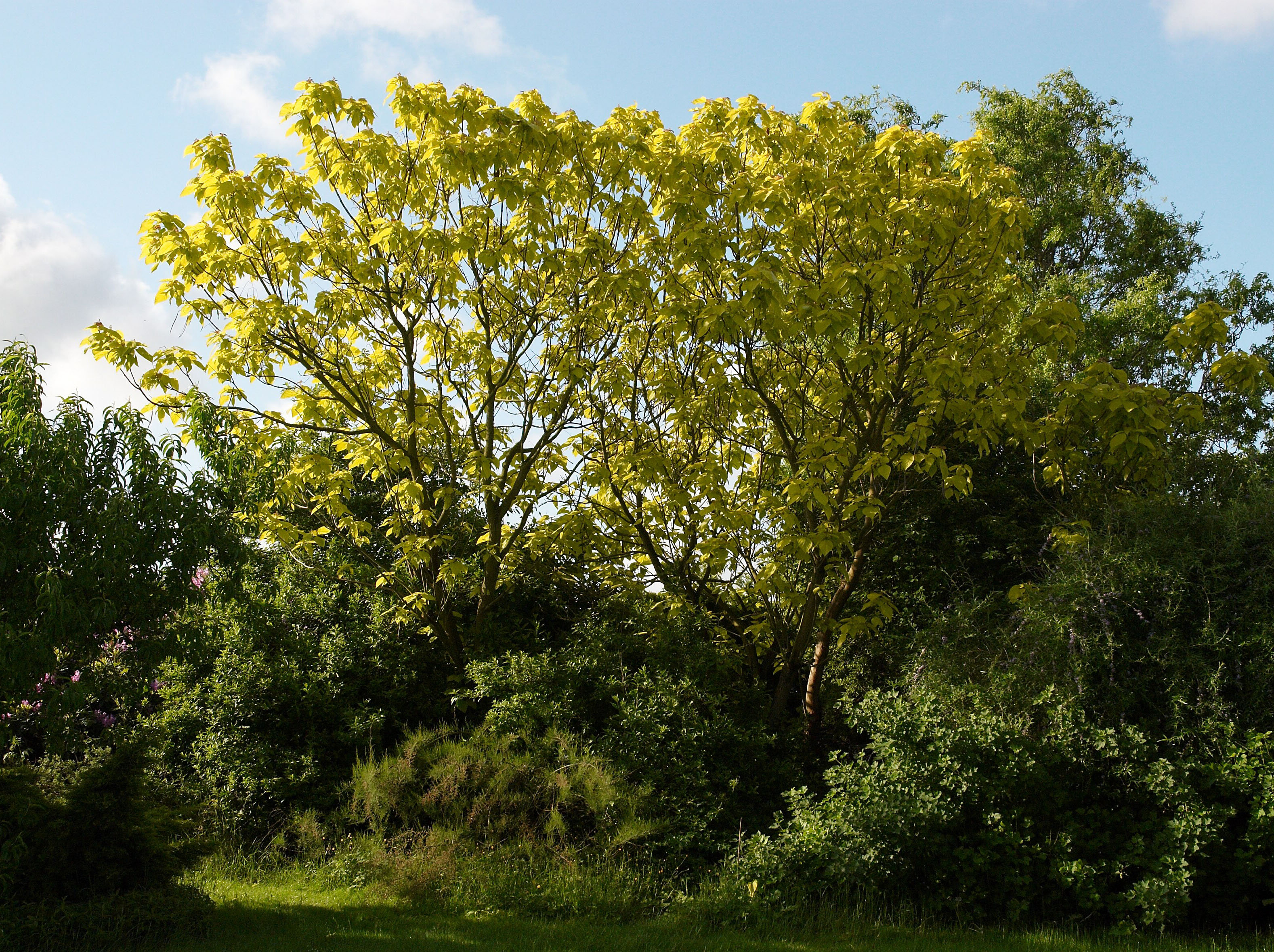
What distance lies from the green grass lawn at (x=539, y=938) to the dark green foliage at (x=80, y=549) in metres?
1.85

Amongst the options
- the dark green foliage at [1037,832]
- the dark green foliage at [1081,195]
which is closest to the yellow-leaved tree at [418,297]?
the dark green foliage at [1037,832]

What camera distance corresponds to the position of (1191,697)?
23.6ft

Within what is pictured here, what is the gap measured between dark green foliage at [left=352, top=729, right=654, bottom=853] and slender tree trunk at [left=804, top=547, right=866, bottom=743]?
8.37 ft

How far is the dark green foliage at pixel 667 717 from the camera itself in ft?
25.8

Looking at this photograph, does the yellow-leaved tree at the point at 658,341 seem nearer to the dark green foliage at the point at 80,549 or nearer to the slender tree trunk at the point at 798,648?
the slender tree trunk at the point at 798,648

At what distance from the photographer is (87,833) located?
21.6 ft

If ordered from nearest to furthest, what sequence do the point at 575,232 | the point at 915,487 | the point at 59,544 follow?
the point at 59,544 → the point at 575,232 → the point at 915,487

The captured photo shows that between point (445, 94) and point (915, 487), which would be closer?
point (445, 94)

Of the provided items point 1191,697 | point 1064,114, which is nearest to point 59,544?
point 1191,697

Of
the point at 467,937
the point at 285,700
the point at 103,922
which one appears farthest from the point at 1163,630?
the point at 103,922

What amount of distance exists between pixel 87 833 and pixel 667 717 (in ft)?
14.5

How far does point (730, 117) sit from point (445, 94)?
101 inches

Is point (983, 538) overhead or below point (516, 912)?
overhead

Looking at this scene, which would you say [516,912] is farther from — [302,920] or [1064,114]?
[1064,114]
